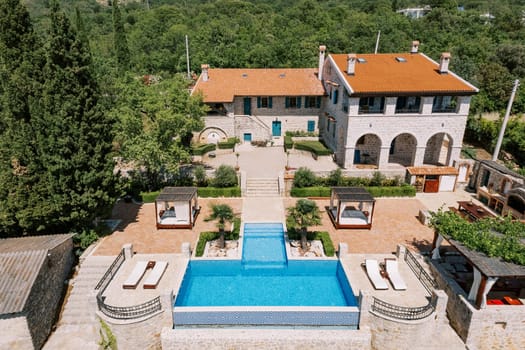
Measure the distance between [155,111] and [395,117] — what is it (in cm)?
2078

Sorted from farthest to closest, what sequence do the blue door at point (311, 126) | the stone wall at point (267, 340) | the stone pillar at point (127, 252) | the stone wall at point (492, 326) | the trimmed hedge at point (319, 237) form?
the blue door at point (311, 126) < the trimmed hedge at point (319, 237) < the stone pillar at point (127, 252) < the stone wall at point (492, 326) < the stone wall at point (267, 340)

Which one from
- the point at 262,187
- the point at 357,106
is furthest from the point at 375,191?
the point at 262,187

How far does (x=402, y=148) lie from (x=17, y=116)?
33.1 metres

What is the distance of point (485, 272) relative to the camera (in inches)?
587

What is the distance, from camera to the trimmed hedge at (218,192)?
28359 mm

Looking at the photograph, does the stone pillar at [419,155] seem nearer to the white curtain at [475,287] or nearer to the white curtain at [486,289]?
the white curtain at [475,287]

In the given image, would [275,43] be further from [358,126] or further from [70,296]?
[70,296]

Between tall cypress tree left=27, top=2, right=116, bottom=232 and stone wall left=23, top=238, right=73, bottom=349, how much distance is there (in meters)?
2.21

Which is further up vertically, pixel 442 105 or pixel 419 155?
pixel 442 105

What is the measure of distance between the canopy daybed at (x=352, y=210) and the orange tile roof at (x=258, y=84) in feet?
58.3

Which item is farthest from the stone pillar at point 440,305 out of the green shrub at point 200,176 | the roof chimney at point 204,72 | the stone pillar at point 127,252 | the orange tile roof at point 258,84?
the roof chimney at point 204,72

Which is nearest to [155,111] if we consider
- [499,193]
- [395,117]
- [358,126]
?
[358,126]

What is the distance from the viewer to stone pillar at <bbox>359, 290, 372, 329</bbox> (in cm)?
1554

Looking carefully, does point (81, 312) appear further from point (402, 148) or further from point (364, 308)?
point (402, 148)
